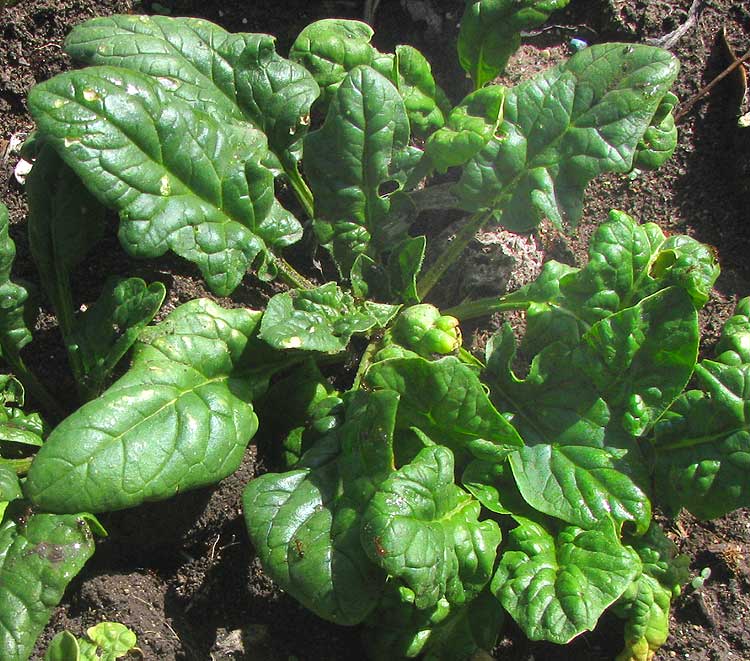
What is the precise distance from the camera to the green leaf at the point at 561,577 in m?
2.16

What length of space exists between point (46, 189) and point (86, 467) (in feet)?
3.15

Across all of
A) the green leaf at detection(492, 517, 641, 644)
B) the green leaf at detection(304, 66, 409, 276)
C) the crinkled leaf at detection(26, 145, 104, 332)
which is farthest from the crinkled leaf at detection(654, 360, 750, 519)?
the crinkled leaf at detection(26, 145, 104, 332)

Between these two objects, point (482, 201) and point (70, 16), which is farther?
point (70, 16)

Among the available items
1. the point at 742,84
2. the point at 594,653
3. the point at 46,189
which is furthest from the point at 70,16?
the point at 594,653

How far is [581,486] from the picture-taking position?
2480 mm

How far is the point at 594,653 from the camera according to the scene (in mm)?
2752

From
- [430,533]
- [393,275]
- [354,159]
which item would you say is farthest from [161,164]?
[430,533]

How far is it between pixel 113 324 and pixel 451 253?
1210 millimetres

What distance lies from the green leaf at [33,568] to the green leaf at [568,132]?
1.65 metres

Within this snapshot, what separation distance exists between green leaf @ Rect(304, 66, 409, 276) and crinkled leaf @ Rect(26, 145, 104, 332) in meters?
0.73

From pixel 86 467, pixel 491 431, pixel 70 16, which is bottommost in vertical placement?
pixel 491 431

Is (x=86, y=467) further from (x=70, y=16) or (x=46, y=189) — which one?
(x=70, y=16)

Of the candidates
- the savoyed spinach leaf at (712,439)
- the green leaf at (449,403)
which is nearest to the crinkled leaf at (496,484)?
the green leaf at (449,403)

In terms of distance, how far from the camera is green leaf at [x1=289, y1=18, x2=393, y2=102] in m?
2.83
